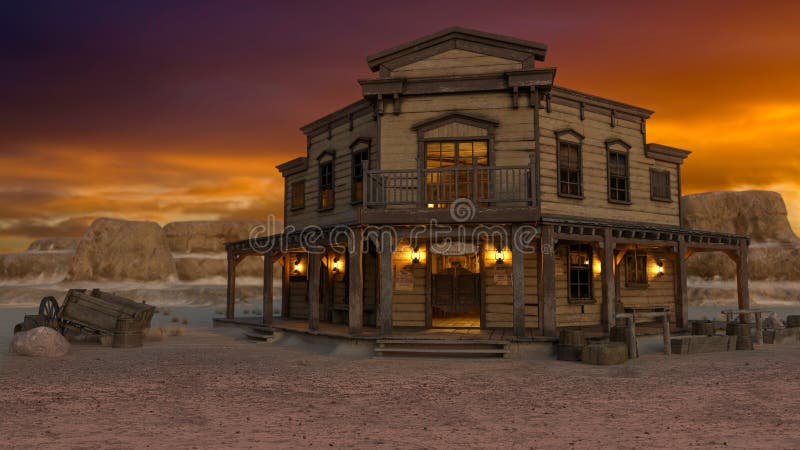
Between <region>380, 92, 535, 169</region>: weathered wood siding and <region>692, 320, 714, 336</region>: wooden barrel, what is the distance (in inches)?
252

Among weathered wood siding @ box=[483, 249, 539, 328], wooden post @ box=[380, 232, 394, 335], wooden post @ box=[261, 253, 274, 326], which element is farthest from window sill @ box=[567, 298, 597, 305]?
wooden post @ box=[261, 253, 274, 326]

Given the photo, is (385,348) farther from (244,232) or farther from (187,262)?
(244,232)

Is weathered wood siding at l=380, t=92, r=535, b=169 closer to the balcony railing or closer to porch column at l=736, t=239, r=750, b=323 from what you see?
the balcony railing

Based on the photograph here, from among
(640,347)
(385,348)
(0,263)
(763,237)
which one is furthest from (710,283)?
(0,263)

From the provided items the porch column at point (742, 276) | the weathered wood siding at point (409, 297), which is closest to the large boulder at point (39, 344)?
the weathered wood siding at point (409, 297)

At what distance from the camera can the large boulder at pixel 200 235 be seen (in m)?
81.8

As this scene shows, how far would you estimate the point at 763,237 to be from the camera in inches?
2589

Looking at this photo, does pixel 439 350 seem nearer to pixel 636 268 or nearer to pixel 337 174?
pixel 337 174

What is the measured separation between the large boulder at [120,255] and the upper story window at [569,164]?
60.1 meters

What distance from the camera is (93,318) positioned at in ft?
57.6

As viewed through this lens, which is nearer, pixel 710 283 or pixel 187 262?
pixel 710 283

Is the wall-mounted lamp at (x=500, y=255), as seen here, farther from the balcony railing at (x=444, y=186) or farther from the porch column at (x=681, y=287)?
the porch column at (x=681, y=287)

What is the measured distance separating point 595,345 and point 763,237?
6293 cm

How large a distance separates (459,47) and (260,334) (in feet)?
34.9
